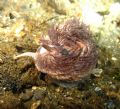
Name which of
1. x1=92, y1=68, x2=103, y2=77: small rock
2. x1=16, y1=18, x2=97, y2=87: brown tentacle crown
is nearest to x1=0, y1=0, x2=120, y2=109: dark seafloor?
x1=92, y1=68, x2=103, y2=77: small rock

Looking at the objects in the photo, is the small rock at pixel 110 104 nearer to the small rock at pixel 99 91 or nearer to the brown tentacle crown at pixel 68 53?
the small rock at pixel 99 91

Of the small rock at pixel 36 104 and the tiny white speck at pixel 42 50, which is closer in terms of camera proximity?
the small rock at pixel 36 104

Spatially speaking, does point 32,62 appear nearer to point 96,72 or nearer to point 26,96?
point 26,96

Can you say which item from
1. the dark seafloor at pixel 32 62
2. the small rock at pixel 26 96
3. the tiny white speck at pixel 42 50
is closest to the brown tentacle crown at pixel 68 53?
the tiny white speck at pixel 42 50

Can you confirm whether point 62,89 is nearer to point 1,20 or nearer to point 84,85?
point 84,85

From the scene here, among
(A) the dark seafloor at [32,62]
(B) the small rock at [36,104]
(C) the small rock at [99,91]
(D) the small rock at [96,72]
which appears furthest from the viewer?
(D) the small rock at [96,72]

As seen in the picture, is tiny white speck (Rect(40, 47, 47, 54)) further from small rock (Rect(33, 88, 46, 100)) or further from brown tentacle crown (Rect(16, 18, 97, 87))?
small rock (Rect(33, 88, 46, 100))

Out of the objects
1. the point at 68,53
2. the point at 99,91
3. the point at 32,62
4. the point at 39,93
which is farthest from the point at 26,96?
the point at 99,91
